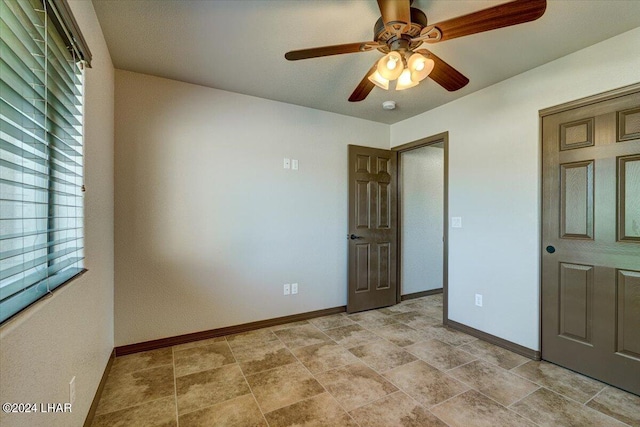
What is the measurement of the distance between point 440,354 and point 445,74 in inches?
89.3

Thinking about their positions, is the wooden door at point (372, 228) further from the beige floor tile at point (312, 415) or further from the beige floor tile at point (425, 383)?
the beige floor tile at point (312, 415)

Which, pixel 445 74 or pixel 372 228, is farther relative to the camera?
pixel 372 228

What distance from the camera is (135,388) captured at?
6.62 feet

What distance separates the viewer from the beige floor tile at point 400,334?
9.15 feet

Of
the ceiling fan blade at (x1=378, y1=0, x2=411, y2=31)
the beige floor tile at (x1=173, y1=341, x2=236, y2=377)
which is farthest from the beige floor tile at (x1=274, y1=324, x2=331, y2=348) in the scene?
the ceiling fan blade at (x1=378, y1=0, x2=411, y2=31)

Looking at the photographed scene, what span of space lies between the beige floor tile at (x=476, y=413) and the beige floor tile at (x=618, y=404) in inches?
22.2

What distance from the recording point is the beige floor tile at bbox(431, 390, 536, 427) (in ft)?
5.54

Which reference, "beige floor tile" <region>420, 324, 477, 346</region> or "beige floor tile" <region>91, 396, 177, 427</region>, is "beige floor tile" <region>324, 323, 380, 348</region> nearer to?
"beige floor tile" <region>420, 324, 477, 346</region>

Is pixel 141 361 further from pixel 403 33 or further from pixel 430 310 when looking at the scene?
pixel 430 310

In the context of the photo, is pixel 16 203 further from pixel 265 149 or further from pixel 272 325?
pixel 272 325

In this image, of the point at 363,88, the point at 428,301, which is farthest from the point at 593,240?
the point at 428,301

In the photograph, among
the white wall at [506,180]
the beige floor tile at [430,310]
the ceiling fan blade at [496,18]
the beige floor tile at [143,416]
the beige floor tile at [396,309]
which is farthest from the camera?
the beige floor tile at [396,309]

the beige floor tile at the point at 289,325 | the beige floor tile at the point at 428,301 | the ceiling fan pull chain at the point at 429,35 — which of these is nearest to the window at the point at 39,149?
the ceiling fan pull chain at the point at 429,35

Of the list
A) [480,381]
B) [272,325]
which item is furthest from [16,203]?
[480,381]
